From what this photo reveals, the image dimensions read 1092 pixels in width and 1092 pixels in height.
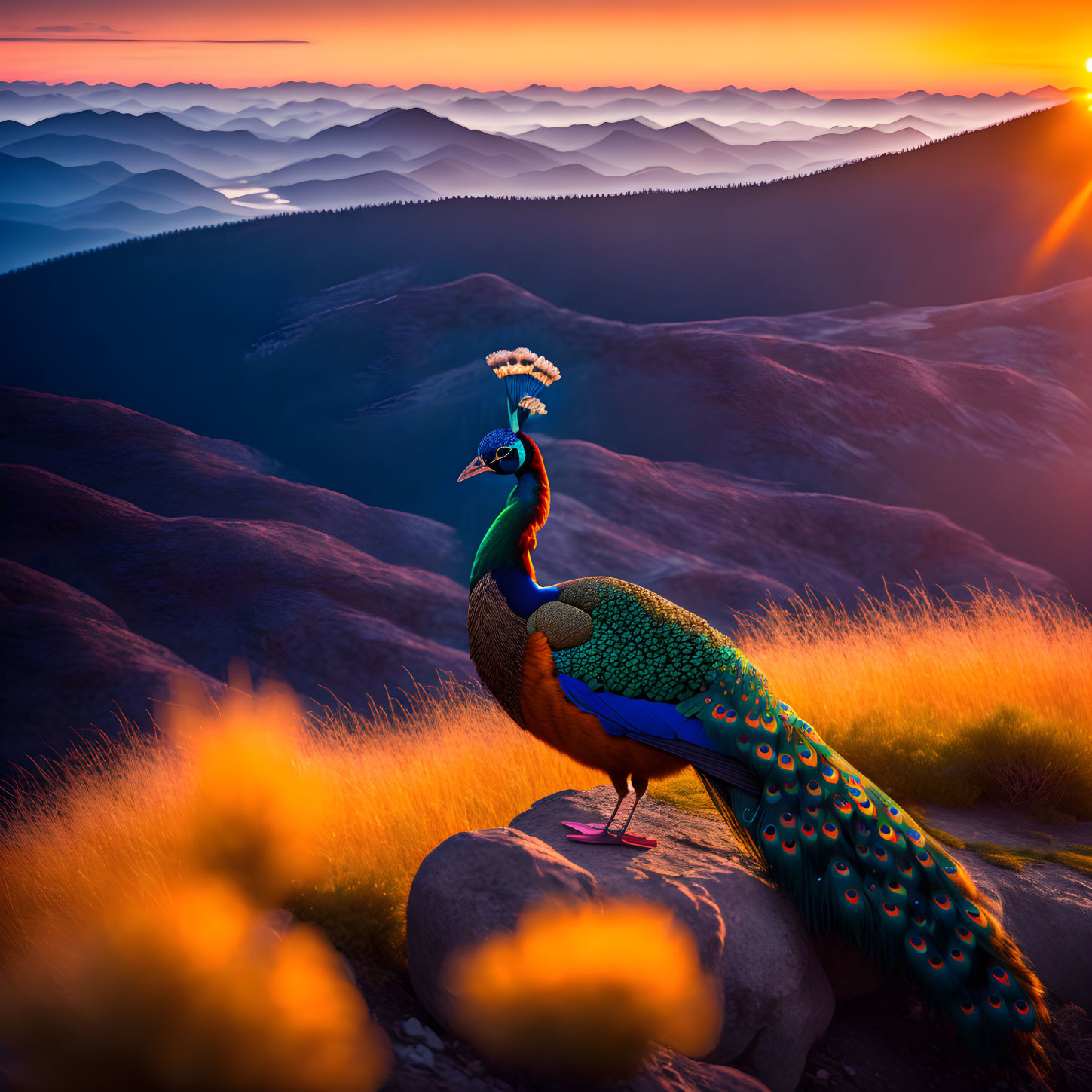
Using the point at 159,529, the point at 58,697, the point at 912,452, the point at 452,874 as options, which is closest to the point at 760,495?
the point at 912,452

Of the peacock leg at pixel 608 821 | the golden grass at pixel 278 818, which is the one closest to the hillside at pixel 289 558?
the golden grass at pixel 278 818

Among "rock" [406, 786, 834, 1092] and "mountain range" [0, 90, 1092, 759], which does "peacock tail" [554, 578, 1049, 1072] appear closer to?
"rock" [406, 786, 834, 1092]

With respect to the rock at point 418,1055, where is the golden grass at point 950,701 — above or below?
below

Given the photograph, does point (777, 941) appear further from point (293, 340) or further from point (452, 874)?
point (293, 340)

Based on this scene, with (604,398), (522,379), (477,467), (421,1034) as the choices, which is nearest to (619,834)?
Result: (421,1034)

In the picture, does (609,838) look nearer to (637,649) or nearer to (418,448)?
(637,649)

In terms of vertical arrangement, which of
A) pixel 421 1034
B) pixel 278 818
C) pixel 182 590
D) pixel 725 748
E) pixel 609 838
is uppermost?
pixel 725 748

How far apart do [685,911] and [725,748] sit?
0.72 metres

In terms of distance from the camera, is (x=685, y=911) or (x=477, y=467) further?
(x=477, y=467)

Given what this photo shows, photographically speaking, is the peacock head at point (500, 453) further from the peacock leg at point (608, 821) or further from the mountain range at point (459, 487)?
the mountain range at point (459, 487)

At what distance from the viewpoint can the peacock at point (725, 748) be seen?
11.4 feet

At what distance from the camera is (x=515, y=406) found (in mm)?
4254

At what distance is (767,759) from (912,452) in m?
16.9

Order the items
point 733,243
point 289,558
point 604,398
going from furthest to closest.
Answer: point 733,243 → point 604,398 → point 289,558
